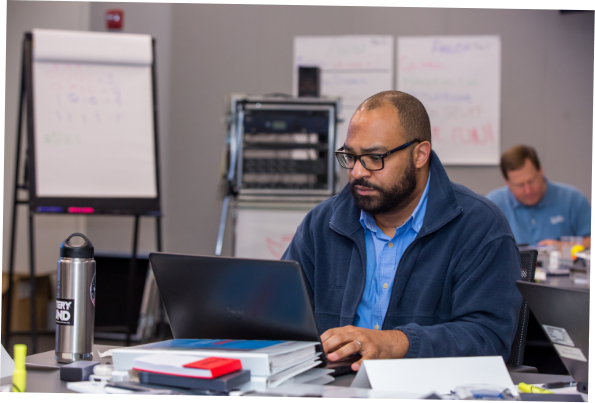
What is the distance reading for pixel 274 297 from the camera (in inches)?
38.9

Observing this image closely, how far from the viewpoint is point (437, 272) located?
1403mm

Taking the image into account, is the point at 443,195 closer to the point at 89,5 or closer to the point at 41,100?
the point at 41,100

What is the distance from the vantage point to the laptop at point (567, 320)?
81 cm

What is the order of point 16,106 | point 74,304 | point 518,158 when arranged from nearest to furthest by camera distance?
point 74,304, point 518,158, point 16,106

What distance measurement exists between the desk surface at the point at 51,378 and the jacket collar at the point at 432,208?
A: 1.30ft

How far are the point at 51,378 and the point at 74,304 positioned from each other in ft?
0.50

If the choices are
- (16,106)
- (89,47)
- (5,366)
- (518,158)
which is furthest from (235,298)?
(16,106)

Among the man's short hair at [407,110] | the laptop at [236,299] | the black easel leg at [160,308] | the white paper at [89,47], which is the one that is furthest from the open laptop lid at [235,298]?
the white paper at [89,47]

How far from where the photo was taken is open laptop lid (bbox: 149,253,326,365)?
0.98m

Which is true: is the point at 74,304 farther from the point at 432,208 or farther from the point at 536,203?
the point at 536,203

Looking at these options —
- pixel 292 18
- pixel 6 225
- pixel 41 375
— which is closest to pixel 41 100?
pixel 6 225

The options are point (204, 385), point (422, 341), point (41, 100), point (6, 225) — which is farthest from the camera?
point (6, 225)

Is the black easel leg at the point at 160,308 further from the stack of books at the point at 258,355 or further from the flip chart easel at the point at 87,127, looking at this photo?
the stack of books at the point at 258,355

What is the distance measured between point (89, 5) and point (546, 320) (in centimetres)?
411
